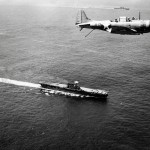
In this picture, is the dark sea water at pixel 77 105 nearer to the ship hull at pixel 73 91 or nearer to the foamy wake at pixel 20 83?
the foamy wake at pixel 20 83

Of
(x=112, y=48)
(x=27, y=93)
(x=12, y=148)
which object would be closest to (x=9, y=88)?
(x=27, y=93)

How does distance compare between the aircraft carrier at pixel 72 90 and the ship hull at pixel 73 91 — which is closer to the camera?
the ship hull at pixel 73 91

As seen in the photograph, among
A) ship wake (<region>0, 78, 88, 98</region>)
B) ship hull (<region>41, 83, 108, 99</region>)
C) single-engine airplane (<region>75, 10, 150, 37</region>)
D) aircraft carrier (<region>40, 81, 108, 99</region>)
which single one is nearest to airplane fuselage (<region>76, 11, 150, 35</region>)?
single-engine airplane (<region>75, 10, 150, 37</region>)

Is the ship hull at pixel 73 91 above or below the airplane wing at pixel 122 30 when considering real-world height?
below

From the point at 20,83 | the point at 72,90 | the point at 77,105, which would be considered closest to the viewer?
the point at 77,105

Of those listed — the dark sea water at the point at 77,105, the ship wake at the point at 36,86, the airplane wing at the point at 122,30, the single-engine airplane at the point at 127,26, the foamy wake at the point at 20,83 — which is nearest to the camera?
the single-engine airplane at the point at 127,26

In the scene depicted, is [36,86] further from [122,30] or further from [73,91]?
[122,30]

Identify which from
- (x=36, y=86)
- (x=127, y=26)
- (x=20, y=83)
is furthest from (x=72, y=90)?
(x=127, y=26)

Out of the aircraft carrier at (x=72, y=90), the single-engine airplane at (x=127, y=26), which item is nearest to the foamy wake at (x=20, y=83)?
the aircraft carrier at (x=72, y=90)
